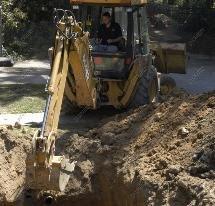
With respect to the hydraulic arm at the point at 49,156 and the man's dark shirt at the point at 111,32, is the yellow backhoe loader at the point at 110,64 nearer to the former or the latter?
the man's dark shirt at the point at 111,32

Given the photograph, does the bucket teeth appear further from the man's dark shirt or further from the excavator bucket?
the man's dark shirt

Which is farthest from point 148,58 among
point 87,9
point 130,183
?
point 130,183

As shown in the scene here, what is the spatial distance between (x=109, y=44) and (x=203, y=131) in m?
4.17

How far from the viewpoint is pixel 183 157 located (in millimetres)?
6910

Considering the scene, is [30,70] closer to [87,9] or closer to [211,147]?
[87,9]

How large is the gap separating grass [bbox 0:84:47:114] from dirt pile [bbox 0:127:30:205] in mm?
3288

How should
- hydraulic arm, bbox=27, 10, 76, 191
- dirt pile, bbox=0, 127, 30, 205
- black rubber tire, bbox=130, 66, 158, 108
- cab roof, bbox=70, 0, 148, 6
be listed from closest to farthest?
hydraulic arm, bbox=27, 10, 76, 191
dirt pile, bbox=0, 127, 30, 205
cab roof, bbox=70, 0, 148, 6
black rubber tire, bbox=130, 66, 158, 108

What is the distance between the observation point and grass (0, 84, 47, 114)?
12195 millimetres

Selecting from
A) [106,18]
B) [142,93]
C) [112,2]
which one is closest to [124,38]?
[106,18]

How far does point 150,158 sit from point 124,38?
409 cm

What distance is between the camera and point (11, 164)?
27.0ft

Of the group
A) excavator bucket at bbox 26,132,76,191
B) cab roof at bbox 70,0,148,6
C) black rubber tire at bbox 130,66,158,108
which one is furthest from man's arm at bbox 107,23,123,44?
excavator bucket at bbox 26,132,76,191

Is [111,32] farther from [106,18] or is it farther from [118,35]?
[106,18]

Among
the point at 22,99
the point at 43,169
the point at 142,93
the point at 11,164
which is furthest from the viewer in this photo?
the point at 22,99
